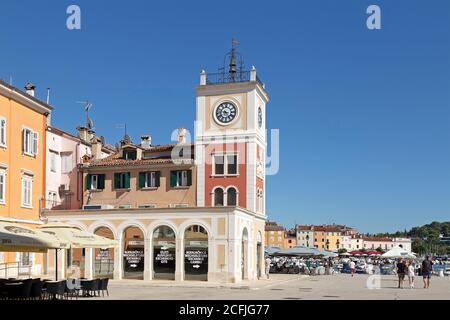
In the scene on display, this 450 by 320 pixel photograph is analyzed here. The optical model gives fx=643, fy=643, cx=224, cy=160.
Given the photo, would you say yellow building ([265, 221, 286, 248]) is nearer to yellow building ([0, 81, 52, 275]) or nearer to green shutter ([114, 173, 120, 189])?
green shutter ([114, 173, 120, 189])

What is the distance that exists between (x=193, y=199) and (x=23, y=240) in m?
25.5

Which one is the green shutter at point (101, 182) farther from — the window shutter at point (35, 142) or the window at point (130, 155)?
the window shutter at point (35, 142)

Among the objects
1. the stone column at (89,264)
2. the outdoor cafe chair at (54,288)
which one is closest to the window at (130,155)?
the stone column at (89,264)

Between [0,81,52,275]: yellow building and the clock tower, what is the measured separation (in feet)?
36.8

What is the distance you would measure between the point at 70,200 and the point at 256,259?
14803 millimetres

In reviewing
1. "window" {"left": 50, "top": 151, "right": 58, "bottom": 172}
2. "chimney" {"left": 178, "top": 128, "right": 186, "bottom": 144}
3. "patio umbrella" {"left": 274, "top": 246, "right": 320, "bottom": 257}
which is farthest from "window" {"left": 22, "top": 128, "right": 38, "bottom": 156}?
"patio umbrella" {"left": 274, "top": 246, "right": 320, "bottom": 257}

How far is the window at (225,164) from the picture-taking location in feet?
151

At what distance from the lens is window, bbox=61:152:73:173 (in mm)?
49031

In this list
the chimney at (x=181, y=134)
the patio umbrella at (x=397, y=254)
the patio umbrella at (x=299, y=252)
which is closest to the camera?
the chimney at (x=181, y=134)

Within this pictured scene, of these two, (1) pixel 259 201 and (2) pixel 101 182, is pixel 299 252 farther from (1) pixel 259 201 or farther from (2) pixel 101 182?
(2) pixel 101 182

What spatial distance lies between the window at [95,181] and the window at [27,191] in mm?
8473

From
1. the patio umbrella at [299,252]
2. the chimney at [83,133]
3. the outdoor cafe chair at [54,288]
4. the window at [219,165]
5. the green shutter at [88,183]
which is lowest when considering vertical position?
the patio umbrella at [299,252]

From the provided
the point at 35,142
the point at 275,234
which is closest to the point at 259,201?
the point at 35,142

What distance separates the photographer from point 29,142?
132 feet
